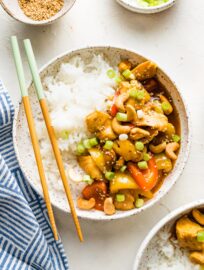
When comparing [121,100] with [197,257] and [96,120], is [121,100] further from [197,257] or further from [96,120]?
[197,257]

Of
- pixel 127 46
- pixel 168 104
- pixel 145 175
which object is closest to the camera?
pixel 145 175

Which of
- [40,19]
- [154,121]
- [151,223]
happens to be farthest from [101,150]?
[40,19]

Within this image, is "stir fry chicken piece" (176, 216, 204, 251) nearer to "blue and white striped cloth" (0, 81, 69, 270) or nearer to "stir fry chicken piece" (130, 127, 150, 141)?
"stir fry chicken piece" (130, 127, 150, 141)

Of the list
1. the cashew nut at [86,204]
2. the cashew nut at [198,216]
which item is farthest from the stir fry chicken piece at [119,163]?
the cashew nut at [198,216]

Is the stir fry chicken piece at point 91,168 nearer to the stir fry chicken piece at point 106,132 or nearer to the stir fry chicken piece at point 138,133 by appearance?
the stir fry chicken piece at point 106,132

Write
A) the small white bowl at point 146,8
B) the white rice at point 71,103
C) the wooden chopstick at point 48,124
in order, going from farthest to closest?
the small white bowl at point 146,8 → the white rice at point 71,103 → the wooden chopstick at point 48,124

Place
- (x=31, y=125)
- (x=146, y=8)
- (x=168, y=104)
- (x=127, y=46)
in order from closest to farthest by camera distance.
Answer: (x=31, y=125) < (x=168, y=104) < (x=146, y=8) < (x=127, y=46)

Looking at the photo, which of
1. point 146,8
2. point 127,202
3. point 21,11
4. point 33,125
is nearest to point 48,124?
point 33,125
